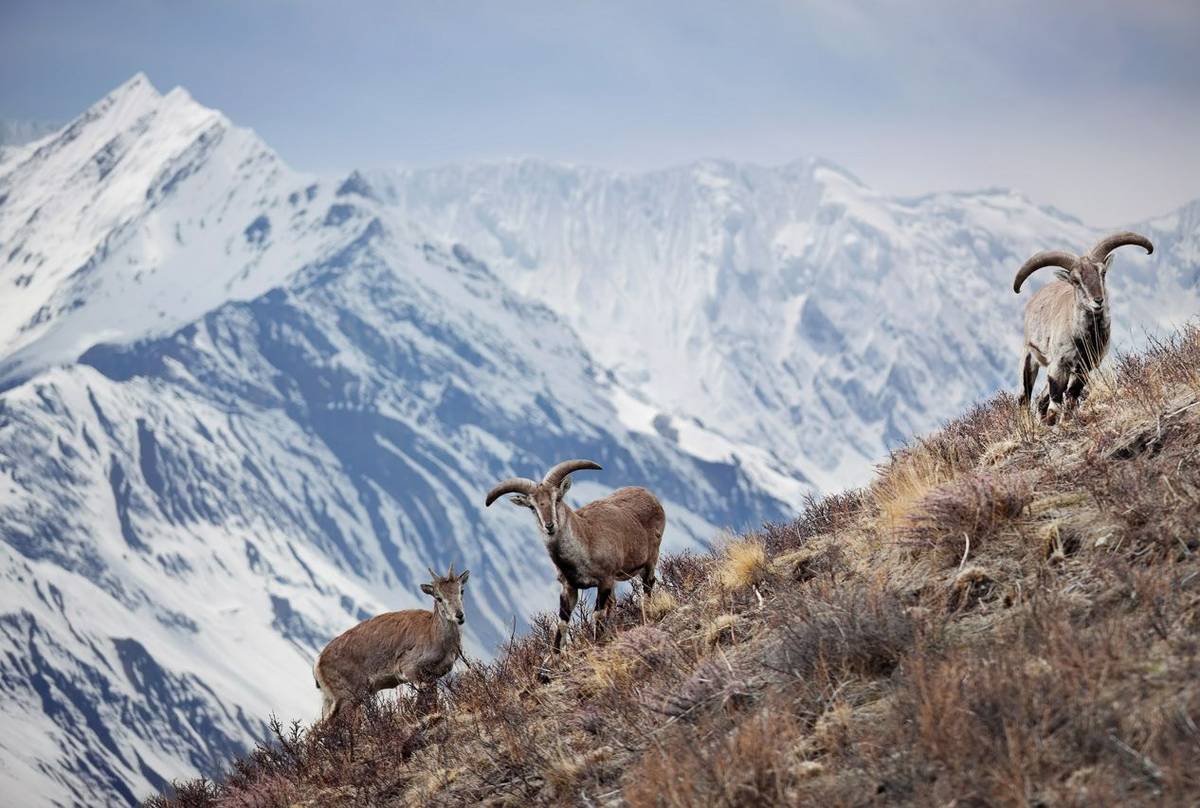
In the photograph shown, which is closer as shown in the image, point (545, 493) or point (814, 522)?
point (814, 522)

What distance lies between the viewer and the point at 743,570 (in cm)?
1177

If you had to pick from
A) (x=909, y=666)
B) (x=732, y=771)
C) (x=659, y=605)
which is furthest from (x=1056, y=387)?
(x=732, y=771)

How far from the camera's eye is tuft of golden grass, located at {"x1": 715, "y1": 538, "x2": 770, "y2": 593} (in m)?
11.6

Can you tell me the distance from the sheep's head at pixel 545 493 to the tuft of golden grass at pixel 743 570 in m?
2.82

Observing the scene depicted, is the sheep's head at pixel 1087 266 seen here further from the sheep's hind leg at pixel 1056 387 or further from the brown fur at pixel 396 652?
the brown fur at pixel 396 652

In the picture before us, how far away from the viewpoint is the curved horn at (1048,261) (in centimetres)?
1457

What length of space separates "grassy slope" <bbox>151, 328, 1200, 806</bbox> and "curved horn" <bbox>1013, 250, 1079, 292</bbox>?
1628 mm

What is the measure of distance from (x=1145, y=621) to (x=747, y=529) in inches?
276

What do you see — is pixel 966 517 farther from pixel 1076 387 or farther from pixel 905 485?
pixel 1076 387

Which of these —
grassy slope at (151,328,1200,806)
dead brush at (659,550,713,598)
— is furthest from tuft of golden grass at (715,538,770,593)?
dead brush at (659,550,713,598)

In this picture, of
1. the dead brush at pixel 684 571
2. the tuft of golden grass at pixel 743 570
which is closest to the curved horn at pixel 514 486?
the dead brush at pixel 684 571

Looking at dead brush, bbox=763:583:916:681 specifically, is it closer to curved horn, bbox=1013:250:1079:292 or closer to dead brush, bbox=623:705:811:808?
dead brush, bbox=623:705:811:808

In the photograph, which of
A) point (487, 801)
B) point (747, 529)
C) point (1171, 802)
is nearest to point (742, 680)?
point (487, 801)

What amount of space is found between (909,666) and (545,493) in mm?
7834
